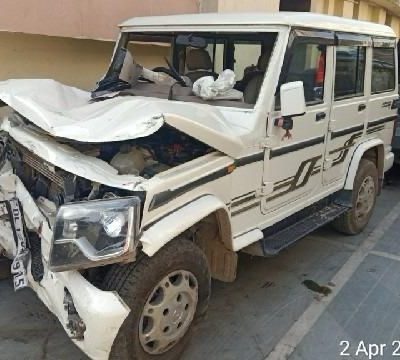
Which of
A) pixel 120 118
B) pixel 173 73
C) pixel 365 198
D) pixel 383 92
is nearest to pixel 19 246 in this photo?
pixel 120 118

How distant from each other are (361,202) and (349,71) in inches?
55.7

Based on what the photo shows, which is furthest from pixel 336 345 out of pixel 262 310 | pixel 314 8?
pixel 314 8

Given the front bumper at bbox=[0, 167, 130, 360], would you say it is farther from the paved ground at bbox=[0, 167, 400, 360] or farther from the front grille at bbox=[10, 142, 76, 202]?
the paved ground at bbox=[0, 167, 400, 360]

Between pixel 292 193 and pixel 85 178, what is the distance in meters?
1.80

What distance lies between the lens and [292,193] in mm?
3738

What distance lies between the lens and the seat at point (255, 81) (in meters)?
3.28

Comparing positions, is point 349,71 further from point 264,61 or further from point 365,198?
point 365,198

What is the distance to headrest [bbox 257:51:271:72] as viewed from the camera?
3.33m

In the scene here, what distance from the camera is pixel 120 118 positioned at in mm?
2650

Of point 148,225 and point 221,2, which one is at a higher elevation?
point 221,2

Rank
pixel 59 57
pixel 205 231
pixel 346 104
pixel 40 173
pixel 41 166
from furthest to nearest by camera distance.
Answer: pixel 59 57 < pixel 346 104 < pixel 205 231 < pixel 40 173 < pixel 41 166

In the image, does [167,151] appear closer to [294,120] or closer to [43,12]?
[294,120]

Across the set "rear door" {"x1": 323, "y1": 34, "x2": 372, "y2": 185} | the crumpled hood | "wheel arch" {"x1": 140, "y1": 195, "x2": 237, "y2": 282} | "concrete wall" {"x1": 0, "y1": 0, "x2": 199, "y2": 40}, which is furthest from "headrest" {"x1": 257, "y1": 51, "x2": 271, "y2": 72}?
"concrete wall" {"x1": 0, "y1": 0, "x2": 199, "y2": 40}

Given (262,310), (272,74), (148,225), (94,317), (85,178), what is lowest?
(262,310)
